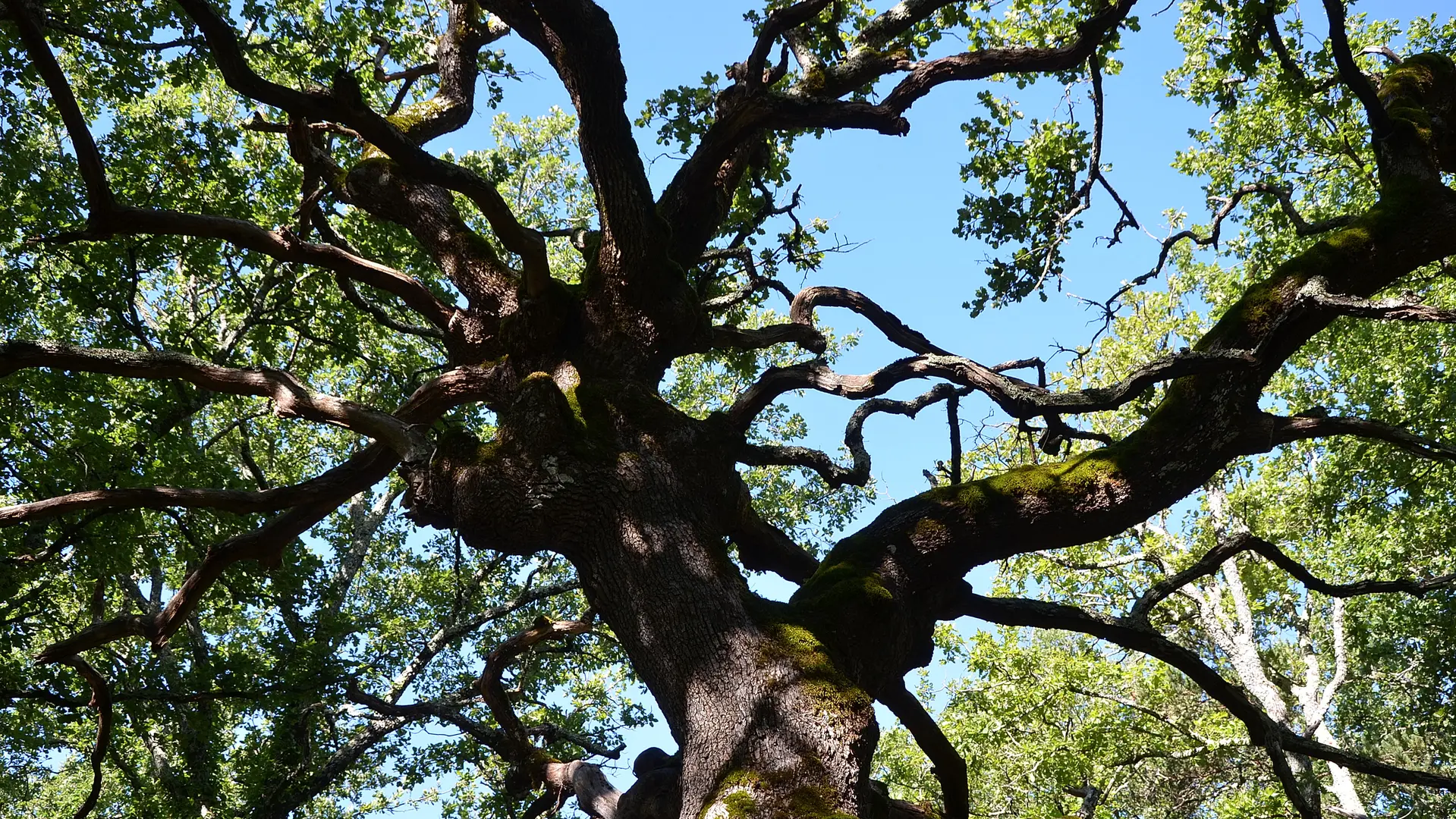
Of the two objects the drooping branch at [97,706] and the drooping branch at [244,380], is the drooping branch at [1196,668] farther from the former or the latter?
the drooping branch at [97,706]

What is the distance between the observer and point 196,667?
9.38 meters

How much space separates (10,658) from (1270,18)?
15647mm

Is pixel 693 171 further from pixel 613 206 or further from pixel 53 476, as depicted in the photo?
pixel 53 476

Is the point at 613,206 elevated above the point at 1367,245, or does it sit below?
above

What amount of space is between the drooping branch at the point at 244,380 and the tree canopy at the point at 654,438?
28 mm

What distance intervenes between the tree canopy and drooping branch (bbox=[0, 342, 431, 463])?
28 millimetres

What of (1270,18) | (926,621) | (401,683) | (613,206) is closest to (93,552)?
(401,683)

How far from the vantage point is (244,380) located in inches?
203

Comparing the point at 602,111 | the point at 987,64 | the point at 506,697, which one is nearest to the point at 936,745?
the point at 506,697

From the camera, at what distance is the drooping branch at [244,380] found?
4824mm

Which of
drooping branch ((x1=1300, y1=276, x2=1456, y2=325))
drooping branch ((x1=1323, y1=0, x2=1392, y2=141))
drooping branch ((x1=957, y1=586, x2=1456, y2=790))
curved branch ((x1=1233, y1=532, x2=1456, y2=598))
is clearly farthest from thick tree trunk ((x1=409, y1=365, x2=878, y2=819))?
drooping branch ((x1=1323, y1=0, x2=1392, y2=141))

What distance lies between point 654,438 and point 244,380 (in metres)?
2.38

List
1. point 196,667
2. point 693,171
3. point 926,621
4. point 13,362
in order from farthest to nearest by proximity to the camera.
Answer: point 196,667, point 693,171, point 926,621, point 13,362

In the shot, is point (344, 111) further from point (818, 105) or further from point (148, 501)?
point (818, 105)
